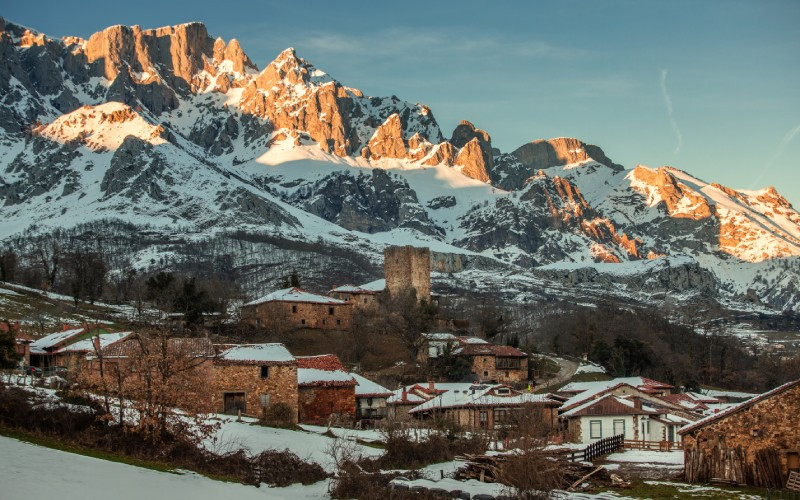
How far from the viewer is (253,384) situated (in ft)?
161

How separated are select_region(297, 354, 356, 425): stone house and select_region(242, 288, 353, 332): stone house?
104 feet

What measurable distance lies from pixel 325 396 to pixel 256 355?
613 cm

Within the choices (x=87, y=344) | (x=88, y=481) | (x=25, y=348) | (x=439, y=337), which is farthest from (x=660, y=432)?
(x=25, y=348)

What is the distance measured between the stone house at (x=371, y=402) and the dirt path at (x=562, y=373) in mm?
25196

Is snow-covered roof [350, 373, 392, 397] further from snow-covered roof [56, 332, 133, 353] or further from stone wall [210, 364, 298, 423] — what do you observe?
snow-covered roof [56, 332, 133, 353]

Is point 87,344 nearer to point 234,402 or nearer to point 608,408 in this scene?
point 234,402

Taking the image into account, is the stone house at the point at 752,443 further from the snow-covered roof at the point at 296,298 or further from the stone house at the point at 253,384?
the snow-covered roof at the point at 296,298

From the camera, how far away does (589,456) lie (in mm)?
41594

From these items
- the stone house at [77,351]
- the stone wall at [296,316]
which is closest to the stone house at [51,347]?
the stone house at [77,351]

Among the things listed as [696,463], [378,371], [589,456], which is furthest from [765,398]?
[378,371]

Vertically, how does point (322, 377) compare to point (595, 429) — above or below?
above

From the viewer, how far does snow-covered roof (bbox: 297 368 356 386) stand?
54.1 metres

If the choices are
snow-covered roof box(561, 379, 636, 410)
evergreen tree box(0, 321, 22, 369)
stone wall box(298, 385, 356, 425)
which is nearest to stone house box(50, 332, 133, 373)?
evergreen tree box(0, 321, 22, 369)

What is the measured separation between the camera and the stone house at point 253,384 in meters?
48.8
